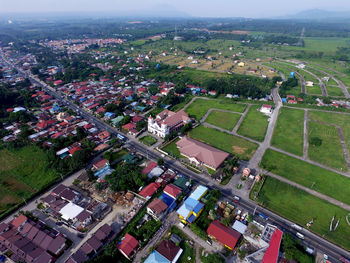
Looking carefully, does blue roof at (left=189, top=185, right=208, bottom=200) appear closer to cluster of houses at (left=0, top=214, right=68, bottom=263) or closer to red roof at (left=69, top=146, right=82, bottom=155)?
cluster of houses at (left=0, top=214, right=68, bottom=263)

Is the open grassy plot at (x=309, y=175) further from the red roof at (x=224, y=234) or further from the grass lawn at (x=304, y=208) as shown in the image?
the red roof at (x=224, y=234)

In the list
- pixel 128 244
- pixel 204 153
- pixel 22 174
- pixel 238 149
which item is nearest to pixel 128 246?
pixel 128 244

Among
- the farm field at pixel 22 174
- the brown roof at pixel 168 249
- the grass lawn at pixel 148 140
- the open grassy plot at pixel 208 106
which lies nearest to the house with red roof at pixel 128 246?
the brown roof at pixel 168 249

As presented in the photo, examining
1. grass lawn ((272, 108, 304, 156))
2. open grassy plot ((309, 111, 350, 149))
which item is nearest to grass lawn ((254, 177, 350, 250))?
grass lawn ((272, 108, 304, 156))

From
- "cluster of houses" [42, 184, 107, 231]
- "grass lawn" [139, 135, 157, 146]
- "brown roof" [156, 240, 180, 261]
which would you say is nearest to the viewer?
"brown roof" [156, 240, 180, 261]

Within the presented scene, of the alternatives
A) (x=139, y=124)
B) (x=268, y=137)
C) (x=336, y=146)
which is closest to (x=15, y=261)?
(x=139, y=124)

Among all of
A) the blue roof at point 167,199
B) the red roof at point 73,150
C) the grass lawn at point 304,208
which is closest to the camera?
the grass lawn at point 304,208
